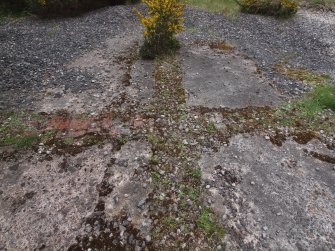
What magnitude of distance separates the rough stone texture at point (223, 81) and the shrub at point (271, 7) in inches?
229

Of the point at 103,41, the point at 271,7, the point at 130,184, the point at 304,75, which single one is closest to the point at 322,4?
the point at 271,7

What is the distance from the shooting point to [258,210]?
5.35 m

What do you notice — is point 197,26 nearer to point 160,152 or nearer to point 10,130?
point 160,152

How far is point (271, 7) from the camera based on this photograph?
1450 centimetres

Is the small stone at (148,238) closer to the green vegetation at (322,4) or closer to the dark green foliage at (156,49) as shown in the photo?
the dark green foliage at (156,49)

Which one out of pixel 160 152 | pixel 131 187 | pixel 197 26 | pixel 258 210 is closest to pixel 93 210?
pixel 131 187

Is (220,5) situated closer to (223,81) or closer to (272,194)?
(223,81)

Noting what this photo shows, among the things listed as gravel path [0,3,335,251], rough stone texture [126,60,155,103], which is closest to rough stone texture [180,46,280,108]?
gravel path [0,3,335,251]

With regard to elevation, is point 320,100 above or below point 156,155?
above

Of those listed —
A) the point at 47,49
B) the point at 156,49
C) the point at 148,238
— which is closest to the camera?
the point at 148,238

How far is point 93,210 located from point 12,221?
1475 mm

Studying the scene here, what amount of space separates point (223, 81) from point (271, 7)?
8.24 meters

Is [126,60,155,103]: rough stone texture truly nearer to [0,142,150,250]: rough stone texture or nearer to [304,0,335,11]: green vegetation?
[0,142,150,250]: rough stone texture

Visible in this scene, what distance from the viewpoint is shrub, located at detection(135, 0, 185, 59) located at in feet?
32.0
